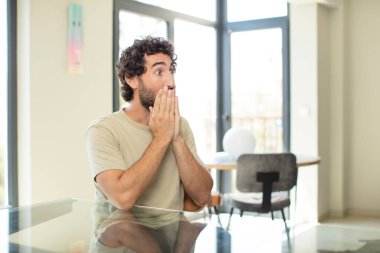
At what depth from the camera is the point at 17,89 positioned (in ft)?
10.6

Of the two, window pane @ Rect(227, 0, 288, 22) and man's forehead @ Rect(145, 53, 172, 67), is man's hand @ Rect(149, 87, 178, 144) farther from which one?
window pane @ Rect(227, 0, 288, 22)

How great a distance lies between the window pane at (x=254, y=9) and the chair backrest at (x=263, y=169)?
2316 millimetres

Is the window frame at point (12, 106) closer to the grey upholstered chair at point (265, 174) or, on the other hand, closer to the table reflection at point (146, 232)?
the grey upholstered chair at point (265, 174)

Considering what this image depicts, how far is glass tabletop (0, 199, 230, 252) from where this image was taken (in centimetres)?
106

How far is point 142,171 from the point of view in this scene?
1.53m

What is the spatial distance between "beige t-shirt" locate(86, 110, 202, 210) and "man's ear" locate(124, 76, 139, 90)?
11cm

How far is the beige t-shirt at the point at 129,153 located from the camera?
1.58m

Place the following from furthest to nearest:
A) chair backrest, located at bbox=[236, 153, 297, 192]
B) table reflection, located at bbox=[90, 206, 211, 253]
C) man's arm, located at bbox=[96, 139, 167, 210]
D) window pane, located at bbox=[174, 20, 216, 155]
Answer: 1. window pane, located at bbox=[174, 20, 216, 155]
2. chair backrest, located at bbox=[236, 153, 297, 192]
3. man's arm, located at bbox=[96, 139, 167, 210]
4. table reflection, located at bbox=[90, 206, 211, 253]

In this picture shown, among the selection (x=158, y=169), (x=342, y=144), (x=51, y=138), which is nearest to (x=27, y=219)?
(x=158, y=169)

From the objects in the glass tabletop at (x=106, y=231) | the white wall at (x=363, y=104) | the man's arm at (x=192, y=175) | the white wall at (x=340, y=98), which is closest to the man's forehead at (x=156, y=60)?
the man's arm at (x=192, y=175)

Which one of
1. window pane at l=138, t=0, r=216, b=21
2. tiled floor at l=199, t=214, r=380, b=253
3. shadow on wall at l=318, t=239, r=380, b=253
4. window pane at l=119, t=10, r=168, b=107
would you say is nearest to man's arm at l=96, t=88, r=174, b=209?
tiled floor at l=199, t=214, r=380, b=253

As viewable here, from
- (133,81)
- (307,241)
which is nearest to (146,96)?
(133,81)

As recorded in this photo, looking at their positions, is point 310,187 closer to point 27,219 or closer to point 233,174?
point 233,174

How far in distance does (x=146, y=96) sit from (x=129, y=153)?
21 cm
